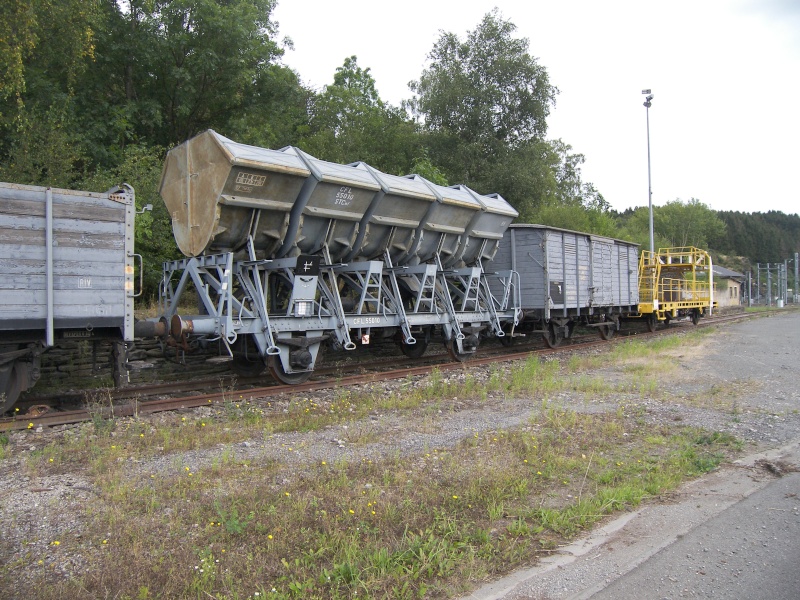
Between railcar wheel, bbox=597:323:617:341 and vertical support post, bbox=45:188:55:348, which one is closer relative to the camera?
vertical support post, bbox=45:188:55:348

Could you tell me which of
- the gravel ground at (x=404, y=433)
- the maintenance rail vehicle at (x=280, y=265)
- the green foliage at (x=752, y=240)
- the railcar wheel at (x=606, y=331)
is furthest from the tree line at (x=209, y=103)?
the green foliage at (x=752, y=240)

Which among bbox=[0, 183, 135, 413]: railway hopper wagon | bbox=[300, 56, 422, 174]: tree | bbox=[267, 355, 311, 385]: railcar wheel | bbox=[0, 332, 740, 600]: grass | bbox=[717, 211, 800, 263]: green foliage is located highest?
bbox=[717, 211, 800, 263]: green foliage

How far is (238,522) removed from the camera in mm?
4145

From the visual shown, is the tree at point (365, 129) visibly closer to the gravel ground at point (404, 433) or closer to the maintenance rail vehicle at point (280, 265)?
the maintenance rail vehicle at point (280, 265)

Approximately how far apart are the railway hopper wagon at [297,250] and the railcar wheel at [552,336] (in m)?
3.93

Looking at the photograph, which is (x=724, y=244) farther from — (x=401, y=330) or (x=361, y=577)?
(x=361, y=577)

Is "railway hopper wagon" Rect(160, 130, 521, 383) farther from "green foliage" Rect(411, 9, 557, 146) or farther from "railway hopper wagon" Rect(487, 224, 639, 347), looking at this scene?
"green foliage" Rect(411, 9, 557, 146)

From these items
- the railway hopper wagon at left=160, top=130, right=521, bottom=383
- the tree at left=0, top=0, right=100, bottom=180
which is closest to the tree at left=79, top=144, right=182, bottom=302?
the tree at left=0, top=0, right=100, bottom=180

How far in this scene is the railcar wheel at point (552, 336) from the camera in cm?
1672

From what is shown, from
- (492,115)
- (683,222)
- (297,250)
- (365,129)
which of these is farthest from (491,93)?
(683,222)

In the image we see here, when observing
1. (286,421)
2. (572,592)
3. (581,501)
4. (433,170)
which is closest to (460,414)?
(286,421)

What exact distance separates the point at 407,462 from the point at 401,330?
699 cm

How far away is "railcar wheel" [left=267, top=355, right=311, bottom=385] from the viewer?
32.7 feet

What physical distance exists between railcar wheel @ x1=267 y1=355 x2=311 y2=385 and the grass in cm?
226
